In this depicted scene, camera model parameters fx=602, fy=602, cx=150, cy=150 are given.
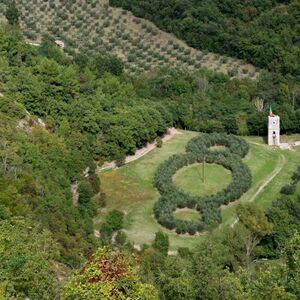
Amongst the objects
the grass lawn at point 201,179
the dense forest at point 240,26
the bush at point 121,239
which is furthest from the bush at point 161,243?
the dense forest at point 240,26

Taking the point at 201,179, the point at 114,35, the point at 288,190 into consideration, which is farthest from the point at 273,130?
the point at 114,35

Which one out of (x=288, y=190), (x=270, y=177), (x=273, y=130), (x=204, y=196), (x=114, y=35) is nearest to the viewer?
(x=204, y=196)

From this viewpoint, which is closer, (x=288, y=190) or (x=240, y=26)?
(x=288, y=190)

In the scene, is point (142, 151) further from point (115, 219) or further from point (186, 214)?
point (115, 219)

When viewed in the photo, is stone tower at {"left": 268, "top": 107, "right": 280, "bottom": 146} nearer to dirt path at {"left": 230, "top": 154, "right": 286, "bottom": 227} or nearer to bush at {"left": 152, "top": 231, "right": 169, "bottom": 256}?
dirt path at {"left": 230, "top": 154, "right": 286, "bottom": 227}

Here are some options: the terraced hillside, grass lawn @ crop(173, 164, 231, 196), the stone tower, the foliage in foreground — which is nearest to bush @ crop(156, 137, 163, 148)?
grass lawn @ crop(173, 164, 231, 196)

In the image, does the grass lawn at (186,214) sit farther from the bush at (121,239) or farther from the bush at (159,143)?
the bush at (159,143)
